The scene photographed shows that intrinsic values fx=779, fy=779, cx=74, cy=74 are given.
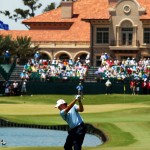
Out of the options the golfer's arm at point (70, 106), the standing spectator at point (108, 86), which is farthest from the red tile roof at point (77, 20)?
the golfer's arm at point (70, 106)

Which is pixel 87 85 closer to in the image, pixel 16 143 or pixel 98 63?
pixel 98 63

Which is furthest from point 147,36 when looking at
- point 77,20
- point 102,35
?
point 77,20

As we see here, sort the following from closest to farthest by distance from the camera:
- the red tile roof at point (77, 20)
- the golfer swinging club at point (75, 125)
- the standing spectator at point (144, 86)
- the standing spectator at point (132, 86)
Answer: the golfer swinging club at point (75, 125)
the standing spectator at point (144, 86)
the standing spectator at point (132, 86)
the red tile roof at point (77, 20)

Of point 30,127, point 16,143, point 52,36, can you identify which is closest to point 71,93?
point 52,36

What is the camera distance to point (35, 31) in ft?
283

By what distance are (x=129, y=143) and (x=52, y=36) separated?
59.6 meters

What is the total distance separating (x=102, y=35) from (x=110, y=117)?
41.1 m

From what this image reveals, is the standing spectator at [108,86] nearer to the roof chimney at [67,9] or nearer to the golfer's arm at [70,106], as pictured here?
the roof chimney at [67,9]

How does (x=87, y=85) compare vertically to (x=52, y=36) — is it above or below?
below

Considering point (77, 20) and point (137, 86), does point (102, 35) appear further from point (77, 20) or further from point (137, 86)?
point (137, 86)

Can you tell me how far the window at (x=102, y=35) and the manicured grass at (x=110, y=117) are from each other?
19179 millimetres

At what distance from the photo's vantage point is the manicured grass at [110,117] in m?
25.9

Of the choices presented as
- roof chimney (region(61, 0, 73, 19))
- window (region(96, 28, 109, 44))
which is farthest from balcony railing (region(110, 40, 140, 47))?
roof chimney (region(61, 0, 73, 19))

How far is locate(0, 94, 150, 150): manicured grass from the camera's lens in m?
25.9
